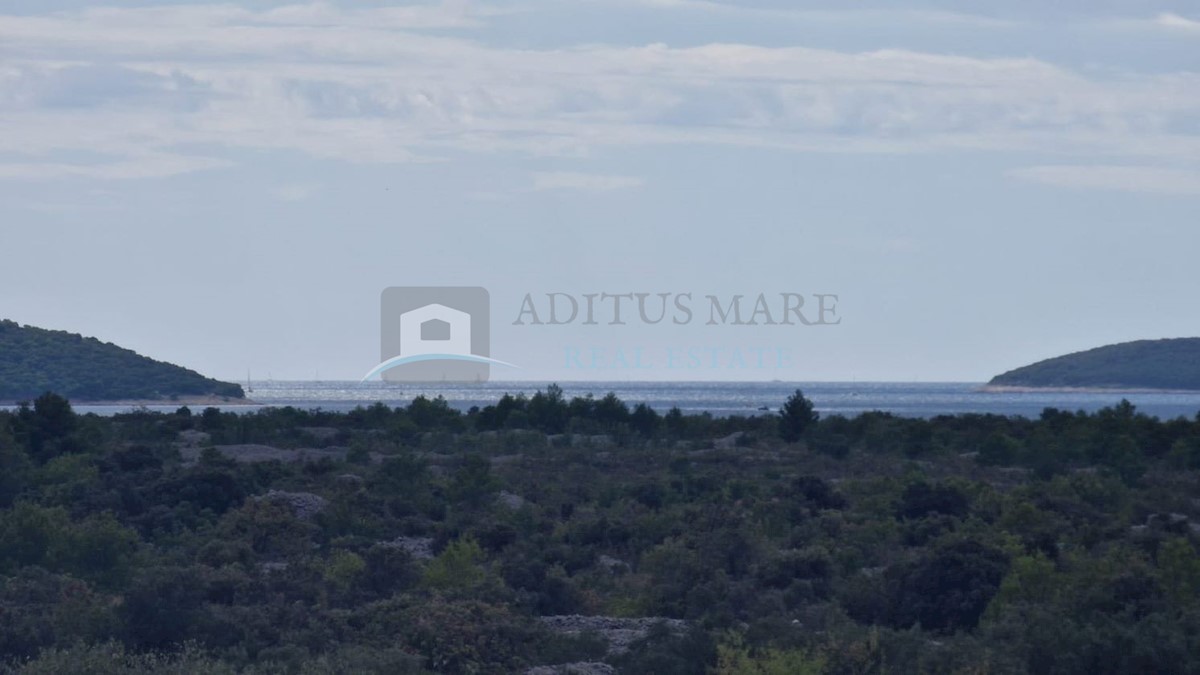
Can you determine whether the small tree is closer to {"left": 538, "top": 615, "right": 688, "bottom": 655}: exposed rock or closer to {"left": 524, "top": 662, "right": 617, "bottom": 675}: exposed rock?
{"left": 538, "top": 615, "right": 688, "bottom": 655}: exposed rock

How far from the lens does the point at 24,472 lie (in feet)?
96.9

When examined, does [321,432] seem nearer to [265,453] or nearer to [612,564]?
[265,453]

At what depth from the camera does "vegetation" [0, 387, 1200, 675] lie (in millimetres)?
13562

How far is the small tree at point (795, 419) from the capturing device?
158 ft

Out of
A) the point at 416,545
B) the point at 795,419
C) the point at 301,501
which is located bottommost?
the point at 416,545

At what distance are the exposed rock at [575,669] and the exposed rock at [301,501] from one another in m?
11.6

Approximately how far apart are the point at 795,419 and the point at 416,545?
27.5 meters

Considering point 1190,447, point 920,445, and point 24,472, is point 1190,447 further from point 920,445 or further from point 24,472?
point 24,472

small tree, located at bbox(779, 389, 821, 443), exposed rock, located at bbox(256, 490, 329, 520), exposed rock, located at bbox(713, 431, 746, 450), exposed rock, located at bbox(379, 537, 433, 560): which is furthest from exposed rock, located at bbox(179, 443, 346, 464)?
small tree, located at bbox(779, 389, 821, 443)

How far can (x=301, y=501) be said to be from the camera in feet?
87.2

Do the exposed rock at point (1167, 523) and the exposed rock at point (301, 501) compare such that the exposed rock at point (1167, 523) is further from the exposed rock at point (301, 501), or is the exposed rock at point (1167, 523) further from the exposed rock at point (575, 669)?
the exposed rock at point (301, 501)

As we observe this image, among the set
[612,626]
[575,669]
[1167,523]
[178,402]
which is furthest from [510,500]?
[178,402]

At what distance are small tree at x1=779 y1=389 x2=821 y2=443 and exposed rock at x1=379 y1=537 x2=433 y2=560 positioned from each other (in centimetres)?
2496

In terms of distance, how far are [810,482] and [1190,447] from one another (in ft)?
48.3
